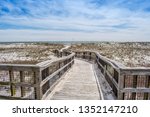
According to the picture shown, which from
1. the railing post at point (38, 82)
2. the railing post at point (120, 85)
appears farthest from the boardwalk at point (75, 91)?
the railing post at point (120, 85)

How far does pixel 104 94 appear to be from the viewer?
13.5 ft

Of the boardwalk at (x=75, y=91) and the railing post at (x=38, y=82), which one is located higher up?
the railing post at (x=38, y=82)

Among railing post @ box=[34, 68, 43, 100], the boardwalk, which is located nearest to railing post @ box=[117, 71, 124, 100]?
the boardwalk

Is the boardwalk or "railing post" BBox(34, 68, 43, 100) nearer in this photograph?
"railing post" BBox(34, 68, 43, 100)

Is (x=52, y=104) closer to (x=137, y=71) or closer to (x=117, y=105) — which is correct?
(x=117, y=105)

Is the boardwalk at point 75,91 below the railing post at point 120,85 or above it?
below

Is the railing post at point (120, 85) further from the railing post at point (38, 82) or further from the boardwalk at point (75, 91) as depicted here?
the railing post at point (38, 82)

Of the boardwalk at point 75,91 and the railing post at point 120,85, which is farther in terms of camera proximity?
the boardwalk at point 75,91

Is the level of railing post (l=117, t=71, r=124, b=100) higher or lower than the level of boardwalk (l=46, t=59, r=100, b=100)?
higher

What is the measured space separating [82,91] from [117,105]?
1445 mm

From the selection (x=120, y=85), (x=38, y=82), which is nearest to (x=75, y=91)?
(x=38, y=82)

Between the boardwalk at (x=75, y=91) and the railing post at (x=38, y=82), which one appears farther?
the boardwalk at (x=75, y=91)

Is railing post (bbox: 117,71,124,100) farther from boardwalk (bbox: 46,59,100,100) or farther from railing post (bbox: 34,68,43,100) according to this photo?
railing post (bbox: 34,68,43,100)

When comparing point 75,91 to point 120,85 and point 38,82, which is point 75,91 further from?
point 120,85
